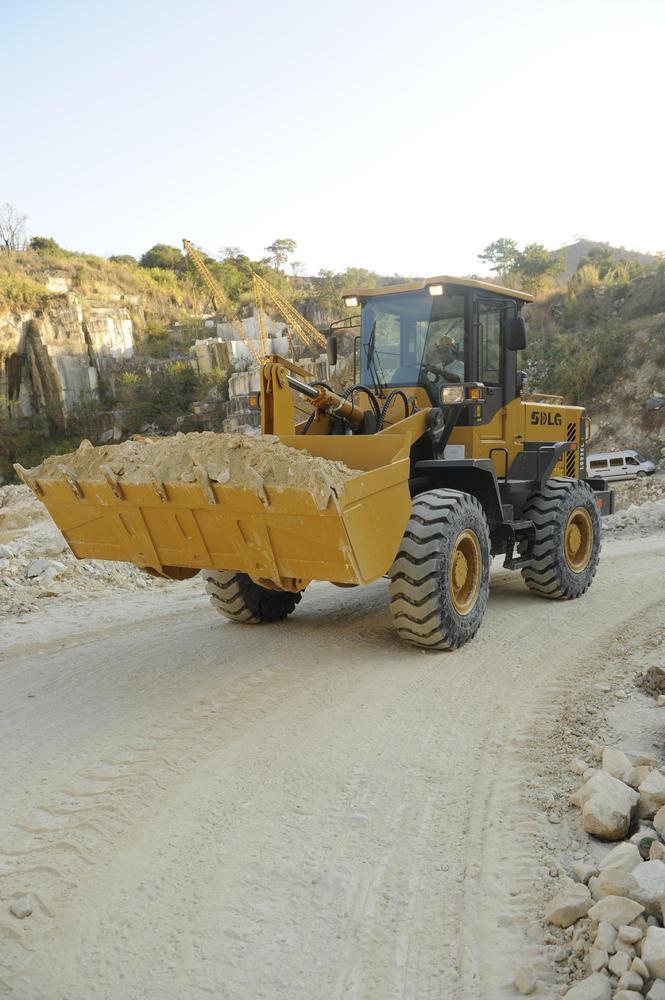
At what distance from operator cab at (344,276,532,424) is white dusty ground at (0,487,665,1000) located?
220 centimetres

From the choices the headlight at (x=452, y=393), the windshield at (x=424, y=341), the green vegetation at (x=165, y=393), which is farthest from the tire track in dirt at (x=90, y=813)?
the green vegetation at (x=165, y=393)

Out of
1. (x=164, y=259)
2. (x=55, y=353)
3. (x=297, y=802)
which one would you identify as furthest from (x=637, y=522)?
(x=164, y=259)

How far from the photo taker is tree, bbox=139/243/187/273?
2188 inches

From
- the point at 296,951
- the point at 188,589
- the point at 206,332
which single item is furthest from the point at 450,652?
the point at 206,332

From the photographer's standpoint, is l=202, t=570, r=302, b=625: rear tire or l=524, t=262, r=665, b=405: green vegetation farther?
l=524, t=262, r=665, b=405: green vegetation

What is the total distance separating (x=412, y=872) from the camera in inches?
111

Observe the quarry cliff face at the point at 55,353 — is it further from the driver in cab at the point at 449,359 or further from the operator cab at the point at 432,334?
the driver in cab at the point at 449,359

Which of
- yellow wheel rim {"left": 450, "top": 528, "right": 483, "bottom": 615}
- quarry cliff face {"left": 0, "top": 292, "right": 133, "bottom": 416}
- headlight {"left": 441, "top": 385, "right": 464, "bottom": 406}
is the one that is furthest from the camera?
quarry cliff face {"left": 0, "top": 292, "right": 133, "bottom": 416}

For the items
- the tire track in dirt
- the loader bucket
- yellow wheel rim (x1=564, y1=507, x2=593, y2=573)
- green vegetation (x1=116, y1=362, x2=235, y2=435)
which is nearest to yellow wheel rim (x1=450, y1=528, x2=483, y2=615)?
the loader bucket

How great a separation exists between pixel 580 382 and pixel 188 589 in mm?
18615

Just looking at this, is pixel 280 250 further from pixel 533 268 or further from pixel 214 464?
pixel 214 464

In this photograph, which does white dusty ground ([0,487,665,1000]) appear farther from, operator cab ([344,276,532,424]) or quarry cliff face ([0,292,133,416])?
quarry cliff face ([0,292,133,416])

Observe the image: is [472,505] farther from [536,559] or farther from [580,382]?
[580,382]

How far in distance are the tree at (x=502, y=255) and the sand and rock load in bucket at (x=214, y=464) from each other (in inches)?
1361
